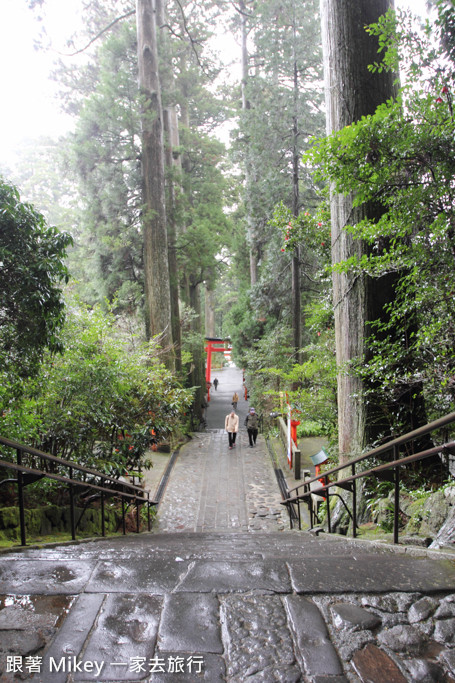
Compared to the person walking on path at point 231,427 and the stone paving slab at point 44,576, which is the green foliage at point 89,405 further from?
the person walking on path at point 231,427

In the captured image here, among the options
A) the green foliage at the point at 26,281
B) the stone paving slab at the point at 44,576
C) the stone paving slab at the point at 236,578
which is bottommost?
the stone paving slab at the point at 236,578

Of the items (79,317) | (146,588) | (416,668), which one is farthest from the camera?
(79,317)

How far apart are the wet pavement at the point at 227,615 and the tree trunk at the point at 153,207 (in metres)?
11.0

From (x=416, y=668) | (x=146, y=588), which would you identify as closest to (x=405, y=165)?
(x=416, y=668)

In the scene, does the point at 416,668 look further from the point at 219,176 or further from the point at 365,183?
the point at 219,176

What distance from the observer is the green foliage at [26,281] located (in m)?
4.05

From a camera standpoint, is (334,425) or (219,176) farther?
(219,176)

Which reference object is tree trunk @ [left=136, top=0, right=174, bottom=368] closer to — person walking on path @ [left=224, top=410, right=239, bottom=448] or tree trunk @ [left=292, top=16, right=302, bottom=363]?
person walking on path @ [left=224, top=410, right=239, bottom=448]

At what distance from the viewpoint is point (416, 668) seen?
5.48ft

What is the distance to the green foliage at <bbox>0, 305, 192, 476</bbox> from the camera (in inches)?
200

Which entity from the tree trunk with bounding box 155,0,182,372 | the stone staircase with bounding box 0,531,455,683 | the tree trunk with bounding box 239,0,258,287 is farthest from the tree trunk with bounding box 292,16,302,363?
the stone staircase with bounding box 0,531,455,683

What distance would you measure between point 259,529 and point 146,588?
5.85 meters

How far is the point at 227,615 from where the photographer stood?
80.6 inches

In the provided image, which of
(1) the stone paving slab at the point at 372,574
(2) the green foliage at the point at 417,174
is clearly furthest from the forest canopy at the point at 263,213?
(1) the stone paving slab at the point at 372,574
